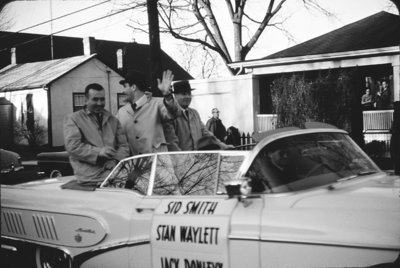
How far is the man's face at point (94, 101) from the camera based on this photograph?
4.82 m

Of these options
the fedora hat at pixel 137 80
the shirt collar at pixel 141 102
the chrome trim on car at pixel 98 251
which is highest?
the fedora hat at pixel 137 80

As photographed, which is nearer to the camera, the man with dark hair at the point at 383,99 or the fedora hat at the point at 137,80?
the fedora hat at the point at 137,80

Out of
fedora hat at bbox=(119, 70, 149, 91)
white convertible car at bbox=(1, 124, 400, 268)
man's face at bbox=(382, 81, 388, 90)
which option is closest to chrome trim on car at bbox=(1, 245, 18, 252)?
white convertible car at bbox=(1, 124, 400, 268)

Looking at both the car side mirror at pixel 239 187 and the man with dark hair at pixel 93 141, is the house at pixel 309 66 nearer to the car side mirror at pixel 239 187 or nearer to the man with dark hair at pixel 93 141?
the man with dark hair at pixel 93 141

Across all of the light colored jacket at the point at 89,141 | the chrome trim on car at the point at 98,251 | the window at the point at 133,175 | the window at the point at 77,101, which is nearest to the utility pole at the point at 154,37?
the light colored jacket at the point at 89,141

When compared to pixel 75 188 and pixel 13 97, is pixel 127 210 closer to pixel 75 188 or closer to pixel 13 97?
pixel 75 188

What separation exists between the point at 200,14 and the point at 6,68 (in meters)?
15.9

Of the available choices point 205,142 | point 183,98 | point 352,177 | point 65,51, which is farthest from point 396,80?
point 65,51

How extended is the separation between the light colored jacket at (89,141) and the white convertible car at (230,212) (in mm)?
334

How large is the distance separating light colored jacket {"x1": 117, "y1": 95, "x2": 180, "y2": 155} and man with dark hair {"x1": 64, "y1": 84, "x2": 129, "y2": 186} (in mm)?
264

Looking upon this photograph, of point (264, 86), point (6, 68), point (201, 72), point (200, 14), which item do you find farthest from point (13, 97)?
point (201, 72)

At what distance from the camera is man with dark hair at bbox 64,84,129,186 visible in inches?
180

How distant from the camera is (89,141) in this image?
475 cm

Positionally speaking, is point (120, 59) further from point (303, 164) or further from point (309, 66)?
point (303, 164)
